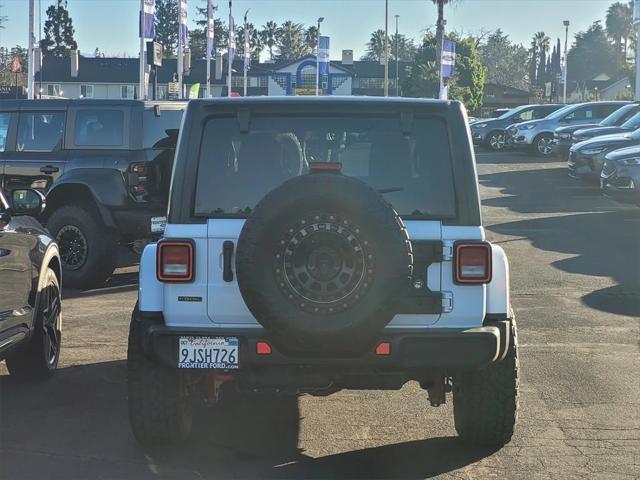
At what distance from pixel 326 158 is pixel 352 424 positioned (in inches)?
66.9

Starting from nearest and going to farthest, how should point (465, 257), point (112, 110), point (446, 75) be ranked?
point (465, 257) < point (112, 110) < point (446, 75)

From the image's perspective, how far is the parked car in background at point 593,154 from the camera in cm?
1942

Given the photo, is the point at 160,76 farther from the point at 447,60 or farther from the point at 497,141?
the point at 497,141

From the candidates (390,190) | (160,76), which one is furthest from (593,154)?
(160,76)

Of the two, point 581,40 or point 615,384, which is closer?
point 615,384

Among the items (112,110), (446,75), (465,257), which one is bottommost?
(465,257)

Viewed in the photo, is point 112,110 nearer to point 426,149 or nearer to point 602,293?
point 602,293

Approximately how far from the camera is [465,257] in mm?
4656

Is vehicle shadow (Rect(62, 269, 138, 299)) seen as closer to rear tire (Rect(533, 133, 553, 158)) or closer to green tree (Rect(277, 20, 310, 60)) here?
rear tire (Rect(533, 133, 553, 158))

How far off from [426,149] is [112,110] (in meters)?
6.47

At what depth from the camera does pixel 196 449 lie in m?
5.27

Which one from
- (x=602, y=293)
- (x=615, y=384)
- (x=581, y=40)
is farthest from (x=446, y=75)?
Answer: (x=581, y=40)

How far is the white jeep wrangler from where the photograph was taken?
432 centimetres

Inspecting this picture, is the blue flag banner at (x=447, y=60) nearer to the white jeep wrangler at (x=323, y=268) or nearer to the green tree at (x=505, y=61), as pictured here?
the white jeep wrangler at (x=323, y=268)
